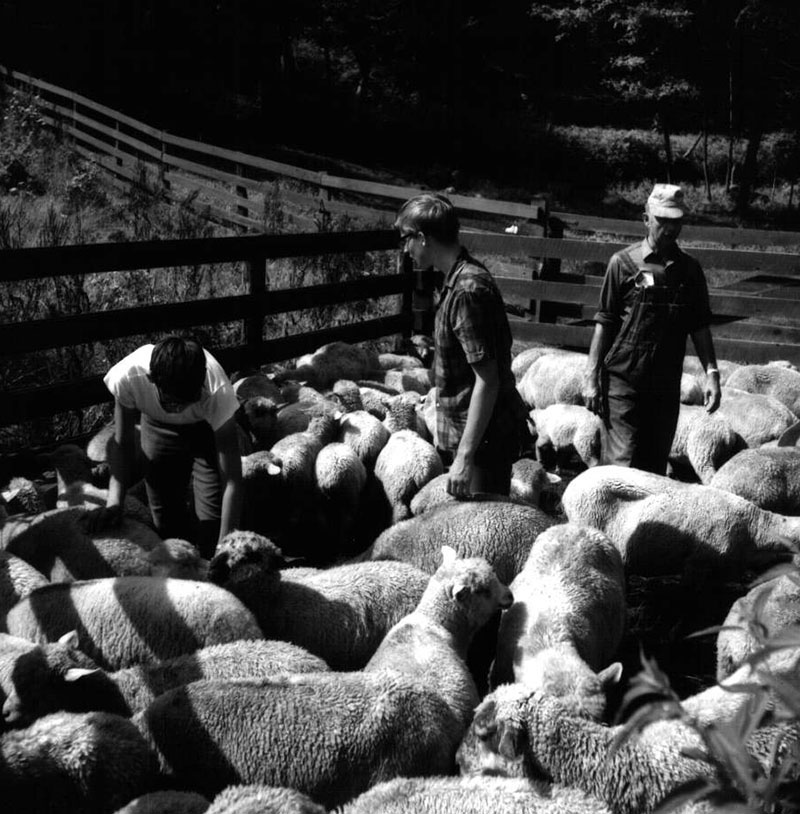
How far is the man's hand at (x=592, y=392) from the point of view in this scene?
575 centimetres

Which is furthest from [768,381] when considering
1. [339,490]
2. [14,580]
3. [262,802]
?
[262,802]

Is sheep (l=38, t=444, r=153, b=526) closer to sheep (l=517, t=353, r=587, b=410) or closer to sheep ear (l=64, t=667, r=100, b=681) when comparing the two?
sheep ear (l=64, t=667, r=100, b=681)

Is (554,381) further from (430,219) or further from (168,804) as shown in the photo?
(168,804)

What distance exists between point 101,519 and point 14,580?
49 cm

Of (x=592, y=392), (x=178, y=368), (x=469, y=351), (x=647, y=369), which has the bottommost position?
(x=592, y=392)

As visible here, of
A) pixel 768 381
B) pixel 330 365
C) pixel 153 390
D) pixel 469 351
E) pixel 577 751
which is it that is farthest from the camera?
pixel 330 365

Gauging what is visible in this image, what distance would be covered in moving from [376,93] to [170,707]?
3302 cm

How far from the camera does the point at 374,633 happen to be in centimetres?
443

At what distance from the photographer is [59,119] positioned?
21234 mm

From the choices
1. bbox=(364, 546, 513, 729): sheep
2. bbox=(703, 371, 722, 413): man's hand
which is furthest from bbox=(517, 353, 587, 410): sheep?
bbox=(364, 546, 513, 729): sheep

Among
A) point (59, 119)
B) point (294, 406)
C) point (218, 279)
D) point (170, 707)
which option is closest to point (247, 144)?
point (59, 119)

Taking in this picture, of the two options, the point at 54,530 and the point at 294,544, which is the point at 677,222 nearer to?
the point at 294,544

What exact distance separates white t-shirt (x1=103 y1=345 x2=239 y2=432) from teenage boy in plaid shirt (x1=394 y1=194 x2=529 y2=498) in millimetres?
1070

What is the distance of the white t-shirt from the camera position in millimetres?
4953
